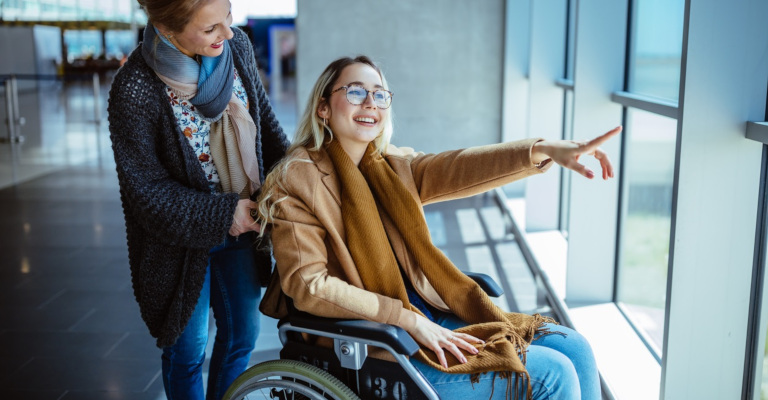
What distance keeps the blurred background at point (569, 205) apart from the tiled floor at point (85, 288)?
0.02 metres

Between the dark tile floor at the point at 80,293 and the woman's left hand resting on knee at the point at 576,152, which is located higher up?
the woman's left hand resting on knee at the point at 576,152

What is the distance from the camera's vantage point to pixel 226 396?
74.1 inches

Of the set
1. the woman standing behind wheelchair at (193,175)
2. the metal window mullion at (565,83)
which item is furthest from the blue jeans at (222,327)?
the metal window mullion at (565,83)

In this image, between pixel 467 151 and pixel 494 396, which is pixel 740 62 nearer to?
pixel 467 151

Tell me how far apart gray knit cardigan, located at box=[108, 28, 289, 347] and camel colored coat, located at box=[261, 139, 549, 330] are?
18 cm

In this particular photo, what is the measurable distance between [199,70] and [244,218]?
39 centimetres

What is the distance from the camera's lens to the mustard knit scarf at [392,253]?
72.5 inches

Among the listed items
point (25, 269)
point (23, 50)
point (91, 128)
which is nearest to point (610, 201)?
point (25, 269)

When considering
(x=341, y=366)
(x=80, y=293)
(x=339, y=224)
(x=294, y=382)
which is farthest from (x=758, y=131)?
(x=80, y=293)

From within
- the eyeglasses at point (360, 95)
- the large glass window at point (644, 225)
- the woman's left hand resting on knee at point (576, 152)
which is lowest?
the large glass window at point (644, 225)

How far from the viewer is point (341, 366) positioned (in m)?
1.74

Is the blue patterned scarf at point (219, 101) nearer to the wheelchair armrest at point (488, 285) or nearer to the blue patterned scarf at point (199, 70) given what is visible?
the blue patterned scarf at point (199, 70)

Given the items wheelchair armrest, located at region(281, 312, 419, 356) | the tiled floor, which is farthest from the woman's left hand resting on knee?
the tiled floor

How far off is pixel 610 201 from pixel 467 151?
1.82 metres
